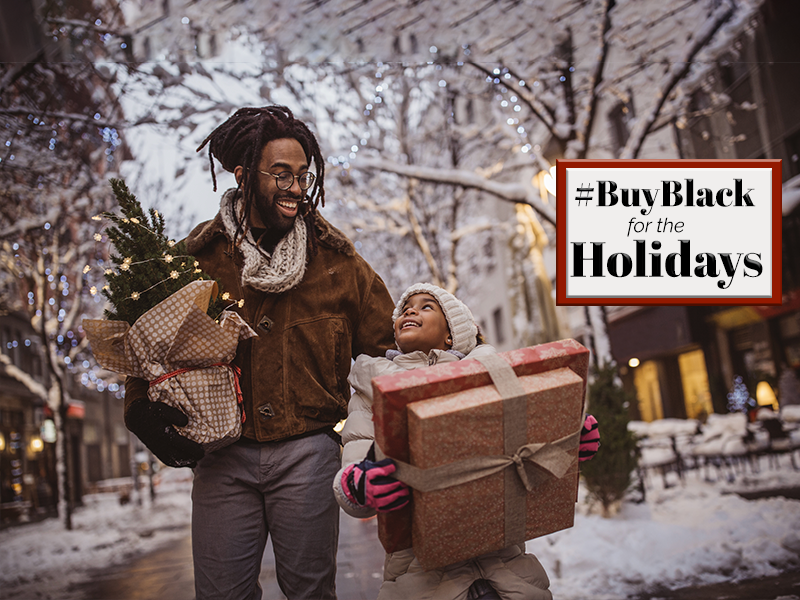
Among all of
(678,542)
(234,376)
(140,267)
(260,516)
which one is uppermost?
(140,267)

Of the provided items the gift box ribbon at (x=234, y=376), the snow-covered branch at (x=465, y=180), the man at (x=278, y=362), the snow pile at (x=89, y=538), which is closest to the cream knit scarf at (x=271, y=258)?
the man at (x=278, y=362)

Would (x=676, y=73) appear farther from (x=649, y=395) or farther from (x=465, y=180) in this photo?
(x=649, y=395)

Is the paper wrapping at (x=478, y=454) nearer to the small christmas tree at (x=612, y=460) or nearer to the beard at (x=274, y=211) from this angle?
the beard at (x=274, y=211)

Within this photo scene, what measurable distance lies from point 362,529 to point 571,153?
253 cm

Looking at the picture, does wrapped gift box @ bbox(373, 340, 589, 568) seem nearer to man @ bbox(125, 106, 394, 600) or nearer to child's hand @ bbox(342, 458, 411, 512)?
child's hand @ bbox(342, 458, 411, 512)

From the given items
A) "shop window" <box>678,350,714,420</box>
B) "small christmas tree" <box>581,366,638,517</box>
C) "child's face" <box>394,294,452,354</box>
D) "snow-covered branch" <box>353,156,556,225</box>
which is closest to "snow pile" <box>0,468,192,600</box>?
"snow-covered branch" <box>353,156,556,225</box>

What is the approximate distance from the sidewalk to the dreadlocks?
5.97ft

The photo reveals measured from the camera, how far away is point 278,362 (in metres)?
1.97

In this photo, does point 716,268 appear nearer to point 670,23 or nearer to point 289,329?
point 670,23

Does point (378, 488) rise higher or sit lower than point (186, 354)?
lower

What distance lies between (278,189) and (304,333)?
480 millimetres

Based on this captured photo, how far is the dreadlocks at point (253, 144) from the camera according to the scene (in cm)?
207

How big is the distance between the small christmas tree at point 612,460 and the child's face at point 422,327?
2.04 meters

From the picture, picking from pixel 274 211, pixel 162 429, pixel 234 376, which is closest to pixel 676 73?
pixel 274 211
